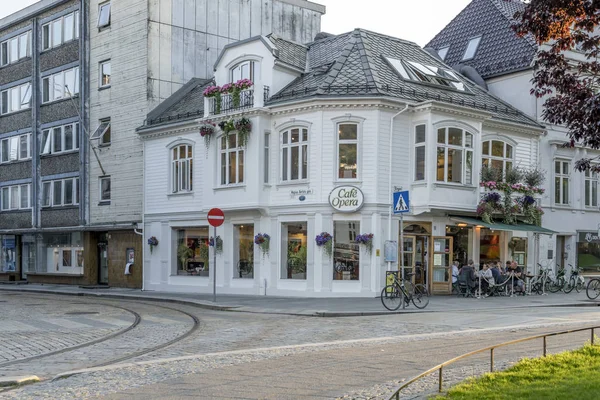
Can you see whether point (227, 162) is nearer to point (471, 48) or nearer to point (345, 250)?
point (345, 250)

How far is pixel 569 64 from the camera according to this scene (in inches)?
375

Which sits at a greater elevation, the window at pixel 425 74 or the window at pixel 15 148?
the window at pixel 425 74

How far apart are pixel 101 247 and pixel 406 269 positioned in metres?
16.5

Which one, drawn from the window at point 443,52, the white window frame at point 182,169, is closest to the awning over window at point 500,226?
the white window frame at point 182,169

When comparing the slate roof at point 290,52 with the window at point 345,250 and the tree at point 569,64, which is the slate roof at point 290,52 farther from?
the tree at point 569,64

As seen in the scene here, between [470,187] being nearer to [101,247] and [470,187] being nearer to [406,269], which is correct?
[406,269]

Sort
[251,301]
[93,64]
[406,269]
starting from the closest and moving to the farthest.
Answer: [251,301]
[406,269]
[93,64]

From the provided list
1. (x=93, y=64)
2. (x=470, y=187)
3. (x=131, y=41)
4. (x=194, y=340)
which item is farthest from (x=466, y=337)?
(x=93, y=64)

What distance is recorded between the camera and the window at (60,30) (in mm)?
37531

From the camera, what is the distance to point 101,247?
36.5 metres

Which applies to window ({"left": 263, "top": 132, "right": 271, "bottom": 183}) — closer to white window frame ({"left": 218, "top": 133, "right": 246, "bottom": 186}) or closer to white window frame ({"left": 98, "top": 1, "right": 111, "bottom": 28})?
white window frame ({"left": 218, "top": 133, "right": 246, "bottom": 186})

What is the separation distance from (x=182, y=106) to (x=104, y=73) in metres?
5.72

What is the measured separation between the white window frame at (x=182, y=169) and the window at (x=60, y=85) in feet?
28.7

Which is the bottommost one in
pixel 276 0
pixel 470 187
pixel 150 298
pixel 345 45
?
pixel 150 298
